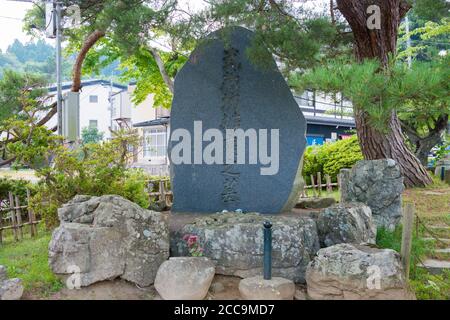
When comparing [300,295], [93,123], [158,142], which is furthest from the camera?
[93,123]

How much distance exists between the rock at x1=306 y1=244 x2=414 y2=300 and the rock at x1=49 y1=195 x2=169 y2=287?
1.55 metres

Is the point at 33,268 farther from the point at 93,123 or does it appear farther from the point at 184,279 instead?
the point at 93,123

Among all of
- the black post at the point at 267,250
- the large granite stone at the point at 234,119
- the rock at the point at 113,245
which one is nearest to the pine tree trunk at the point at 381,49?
the large granite stone at the point at 234,119

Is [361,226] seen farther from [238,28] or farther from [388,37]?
[388,37]

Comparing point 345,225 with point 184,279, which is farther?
point 345,225

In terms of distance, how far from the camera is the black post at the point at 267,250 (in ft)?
13.9

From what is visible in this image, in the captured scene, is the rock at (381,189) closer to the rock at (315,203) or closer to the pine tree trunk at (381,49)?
the pine tree trunk at (381,49)

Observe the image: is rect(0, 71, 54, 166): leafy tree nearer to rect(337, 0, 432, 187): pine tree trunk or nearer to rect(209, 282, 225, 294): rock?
rect(209, 282, 225, 294): rock

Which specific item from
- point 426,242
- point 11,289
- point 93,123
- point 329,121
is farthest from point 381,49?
point 93,123

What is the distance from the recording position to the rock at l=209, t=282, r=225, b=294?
448cm

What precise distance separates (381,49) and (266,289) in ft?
18.1

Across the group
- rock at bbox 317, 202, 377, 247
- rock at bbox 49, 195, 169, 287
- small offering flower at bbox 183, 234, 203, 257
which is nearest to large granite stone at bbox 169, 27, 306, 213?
rock at bbox 317, 202, 377, 247

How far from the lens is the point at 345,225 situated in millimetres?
5305

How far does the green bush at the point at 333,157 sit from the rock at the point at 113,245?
8512mm
